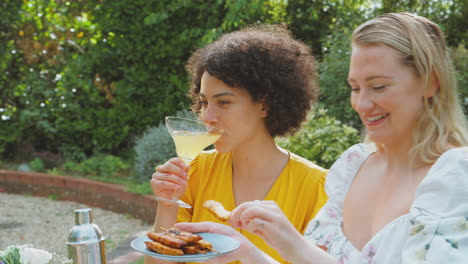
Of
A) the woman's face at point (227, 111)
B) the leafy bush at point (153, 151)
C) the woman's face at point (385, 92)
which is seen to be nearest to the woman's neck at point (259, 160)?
the woman's face at point (227, 111)

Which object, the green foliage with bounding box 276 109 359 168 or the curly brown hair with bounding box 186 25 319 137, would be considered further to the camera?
the green foliage with bounding box 276 109 359 168

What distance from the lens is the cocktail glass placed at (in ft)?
7.54

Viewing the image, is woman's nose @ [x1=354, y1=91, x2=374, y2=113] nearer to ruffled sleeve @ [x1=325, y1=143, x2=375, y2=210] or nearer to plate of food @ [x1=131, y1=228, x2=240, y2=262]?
ruffled sleeve @ [x1=325, y1=143, x2=375, y2=210]

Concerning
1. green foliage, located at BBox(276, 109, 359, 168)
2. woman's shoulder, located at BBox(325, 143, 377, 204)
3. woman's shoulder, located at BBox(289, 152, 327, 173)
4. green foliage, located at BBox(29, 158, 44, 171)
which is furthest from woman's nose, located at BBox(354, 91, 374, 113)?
green foliage, located at BBox(29, 158, 44, 171)

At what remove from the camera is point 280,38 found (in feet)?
9.22

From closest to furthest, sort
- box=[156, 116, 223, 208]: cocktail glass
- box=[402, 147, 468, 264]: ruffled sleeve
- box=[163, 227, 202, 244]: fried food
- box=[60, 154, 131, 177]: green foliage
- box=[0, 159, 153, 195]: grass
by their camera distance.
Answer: box=[402, 147, 468, 264]: ruffled sleeve → box=[163, 227, 202, 244]: fried food → box=[156, 116, 223, 208]: cocktail glass → box=[0, 159, 153, 195]: grass → box=[60, 154, 131, 177]: green foliage

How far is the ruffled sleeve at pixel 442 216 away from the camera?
4.56ft

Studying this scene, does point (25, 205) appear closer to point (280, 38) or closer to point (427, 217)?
point (280, 38)

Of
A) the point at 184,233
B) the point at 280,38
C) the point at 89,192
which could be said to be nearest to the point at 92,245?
the point at 184,233

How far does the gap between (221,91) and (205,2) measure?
18.7ft

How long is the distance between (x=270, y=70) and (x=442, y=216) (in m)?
1.40

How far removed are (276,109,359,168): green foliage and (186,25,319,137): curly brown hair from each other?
2.27 m

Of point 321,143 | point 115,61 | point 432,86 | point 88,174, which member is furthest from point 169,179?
point 115,61

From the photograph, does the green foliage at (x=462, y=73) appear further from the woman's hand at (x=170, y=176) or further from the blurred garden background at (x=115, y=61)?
the woman's hand at (x=170, y=176)
